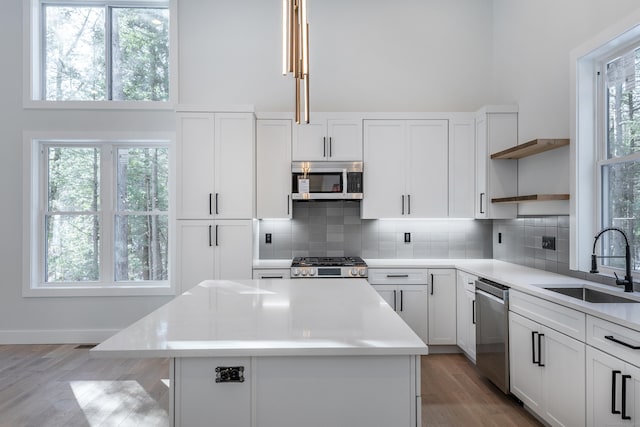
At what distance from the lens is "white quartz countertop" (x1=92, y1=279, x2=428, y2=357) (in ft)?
4.71

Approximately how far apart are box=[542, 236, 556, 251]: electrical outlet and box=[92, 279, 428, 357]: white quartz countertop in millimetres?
1910

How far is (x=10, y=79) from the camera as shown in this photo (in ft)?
14.3

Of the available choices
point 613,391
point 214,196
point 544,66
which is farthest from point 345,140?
point 613,391

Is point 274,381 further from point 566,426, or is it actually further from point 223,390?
point 566,426

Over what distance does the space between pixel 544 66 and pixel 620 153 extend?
46.2 inches

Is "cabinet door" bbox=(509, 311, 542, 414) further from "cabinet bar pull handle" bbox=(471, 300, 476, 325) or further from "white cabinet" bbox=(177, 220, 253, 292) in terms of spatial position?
"white cabinet" bbox=(177, 220, 253, 292)

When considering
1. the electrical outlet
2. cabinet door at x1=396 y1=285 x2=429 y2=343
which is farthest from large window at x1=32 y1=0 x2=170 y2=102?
the electrical outlet

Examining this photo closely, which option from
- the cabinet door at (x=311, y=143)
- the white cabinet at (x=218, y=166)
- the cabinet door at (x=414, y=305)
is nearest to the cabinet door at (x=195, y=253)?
the white cabinet at (x=218, y=166)

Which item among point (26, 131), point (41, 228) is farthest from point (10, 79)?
point (41, 228)

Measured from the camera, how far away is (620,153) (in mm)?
2750

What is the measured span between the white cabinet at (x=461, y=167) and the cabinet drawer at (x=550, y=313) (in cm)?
146

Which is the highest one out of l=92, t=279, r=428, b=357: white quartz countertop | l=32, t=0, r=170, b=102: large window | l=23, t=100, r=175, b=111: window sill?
l=32, t=0, r=170, b=102: large window

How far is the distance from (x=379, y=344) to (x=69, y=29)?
16.8 ft

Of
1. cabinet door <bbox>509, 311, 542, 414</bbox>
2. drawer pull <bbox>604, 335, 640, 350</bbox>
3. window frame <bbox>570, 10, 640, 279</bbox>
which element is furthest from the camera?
window frame <bbox>570, 10, 640, 279</bbox>
